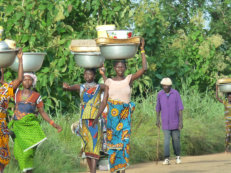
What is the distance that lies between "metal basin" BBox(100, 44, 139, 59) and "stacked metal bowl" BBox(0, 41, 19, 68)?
1.36 metres

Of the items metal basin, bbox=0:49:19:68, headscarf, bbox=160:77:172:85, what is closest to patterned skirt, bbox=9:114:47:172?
metal basin, bbox=0:49:19:68

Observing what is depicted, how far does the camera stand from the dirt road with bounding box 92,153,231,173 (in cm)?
1029

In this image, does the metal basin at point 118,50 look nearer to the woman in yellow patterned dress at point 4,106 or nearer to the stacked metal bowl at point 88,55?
the stacked metal bowl at point 88,55

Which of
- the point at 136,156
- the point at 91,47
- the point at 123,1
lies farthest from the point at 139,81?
the point at 91,47

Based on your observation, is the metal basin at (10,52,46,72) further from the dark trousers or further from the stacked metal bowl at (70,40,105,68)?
the dark trousers

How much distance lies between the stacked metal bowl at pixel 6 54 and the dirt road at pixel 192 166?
4068 millimetres

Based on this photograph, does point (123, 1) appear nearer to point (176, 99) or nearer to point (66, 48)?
point (66, 48)

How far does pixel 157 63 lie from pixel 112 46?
317 inches

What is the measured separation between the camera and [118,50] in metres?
7.79

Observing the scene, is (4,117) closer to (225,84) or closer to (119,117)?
(119,117)

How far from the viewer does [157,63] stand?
1576 centimetres

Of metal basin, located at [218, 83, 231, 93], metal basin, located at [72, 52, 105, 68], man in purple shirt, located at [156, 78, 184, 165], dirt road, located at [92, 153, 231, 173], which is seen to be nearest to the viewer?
metal basin, located at [72, 52, 105, 68]

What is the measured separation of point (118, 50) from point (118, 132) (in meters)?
1.19

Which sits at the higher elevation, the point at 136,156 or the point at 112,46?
the point at 112,46
